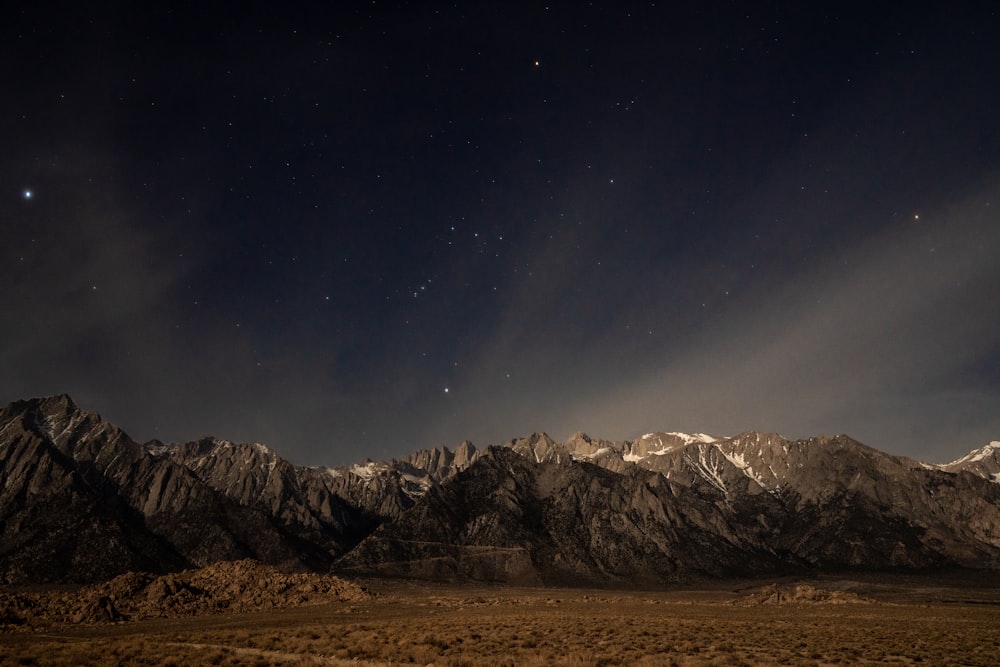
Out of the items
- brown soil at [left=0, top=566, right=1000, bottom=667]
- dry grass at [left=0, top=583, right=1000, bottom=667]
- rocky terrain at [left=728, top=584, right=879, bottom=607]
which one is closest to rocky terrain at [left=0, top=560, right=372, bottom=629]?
brown soil at [left=0, top=566, right=1000, bottom=667]

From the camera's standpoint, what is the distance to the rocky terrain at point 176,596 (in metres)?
65.1

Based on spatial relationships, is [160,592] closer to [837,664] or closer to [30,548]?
[837,664]

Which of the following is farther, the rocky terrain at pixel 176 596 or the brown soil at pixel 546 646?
the rocky terrain at pixel 176 596

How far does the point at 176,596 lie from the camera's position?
276 ft

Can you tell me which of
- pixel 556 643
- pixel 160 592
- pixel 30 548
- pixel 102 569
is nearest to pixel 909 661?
pixel 556 643

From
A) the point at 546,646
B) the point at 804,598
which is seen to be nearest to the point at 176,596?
the point at 546,646

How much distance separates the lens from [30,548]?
182250 millimetres

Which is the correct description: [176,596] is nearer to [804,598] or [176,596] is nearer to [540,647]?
[540,647]

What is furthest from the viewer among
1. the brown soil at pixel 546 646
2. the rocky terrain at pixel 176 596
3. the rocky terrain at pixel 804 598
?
the rocky terrain at pixel 804 598

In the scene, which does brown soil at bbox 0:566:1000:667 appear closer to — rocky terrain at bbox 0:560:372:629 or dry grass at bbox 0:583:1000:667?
dry grass at bbox 0:583:1000:667

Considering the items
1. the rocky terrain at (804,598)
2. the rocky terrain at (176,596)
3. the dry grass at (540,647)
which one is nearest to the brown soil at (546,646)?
the dry grass at (540,647)

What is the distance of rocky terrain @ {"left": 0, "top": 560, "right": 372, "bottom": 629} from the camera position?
2562 inches

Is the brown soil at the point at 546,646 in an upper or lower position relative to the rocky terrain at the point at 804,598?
upper

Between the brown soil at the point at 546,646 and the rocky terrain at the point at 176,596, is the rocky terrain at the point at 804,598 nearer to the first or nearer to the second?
the brown soil at the point at 546,646
